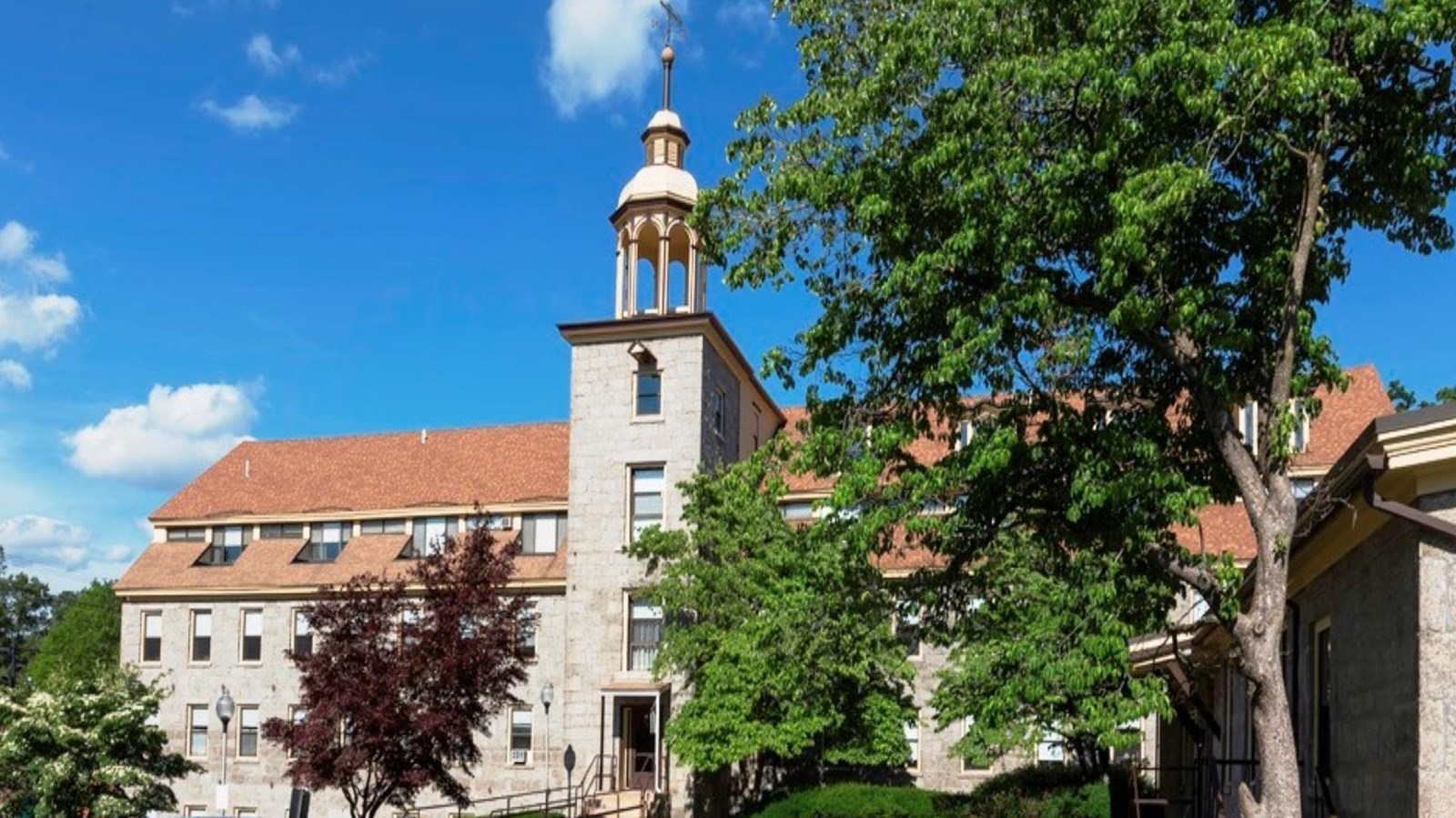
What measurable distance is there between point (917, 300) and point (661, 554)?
22.0m

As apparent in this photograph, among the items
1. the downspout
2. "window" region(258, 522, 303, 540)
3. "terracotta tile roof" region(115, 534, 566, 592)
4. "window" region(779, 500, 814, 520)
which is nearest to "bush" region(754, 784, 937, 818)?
"window" region(779, 500, 814, 520)

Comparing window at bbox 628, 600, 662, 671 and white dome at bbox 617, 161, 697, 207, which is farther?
white dome at bbox 617, 161, 697, 207

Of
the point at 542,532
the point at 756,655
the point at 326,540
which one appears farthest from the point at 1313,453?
the point at 326,540

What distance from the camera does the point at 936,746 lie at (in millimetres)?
36812

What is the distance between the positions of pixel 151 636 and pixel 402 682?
23.8 metres

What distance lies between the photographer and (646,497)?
36.9 m

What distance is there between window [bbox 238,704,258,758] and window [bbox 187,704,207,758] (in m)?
1.28

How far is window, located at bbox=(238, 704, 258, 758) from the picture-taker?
42281 millimetres

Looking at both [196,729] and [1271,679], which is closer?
[1271,679]

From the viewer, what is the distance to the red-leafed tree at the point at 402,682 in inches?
941

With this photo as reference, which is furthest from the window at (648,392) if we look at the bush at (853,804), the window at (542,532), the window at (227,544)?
the window at (227,544)

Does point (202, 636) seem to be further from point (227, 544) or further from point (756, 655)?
point (756, 655)

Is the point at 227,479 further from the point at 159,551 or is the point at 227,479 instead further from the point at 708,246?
the point at 708,246

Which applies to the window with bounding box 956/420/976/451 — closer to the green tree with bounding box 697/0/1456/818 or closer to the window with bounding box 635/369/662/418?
the green tree with bounding box 697/0/1456/818
